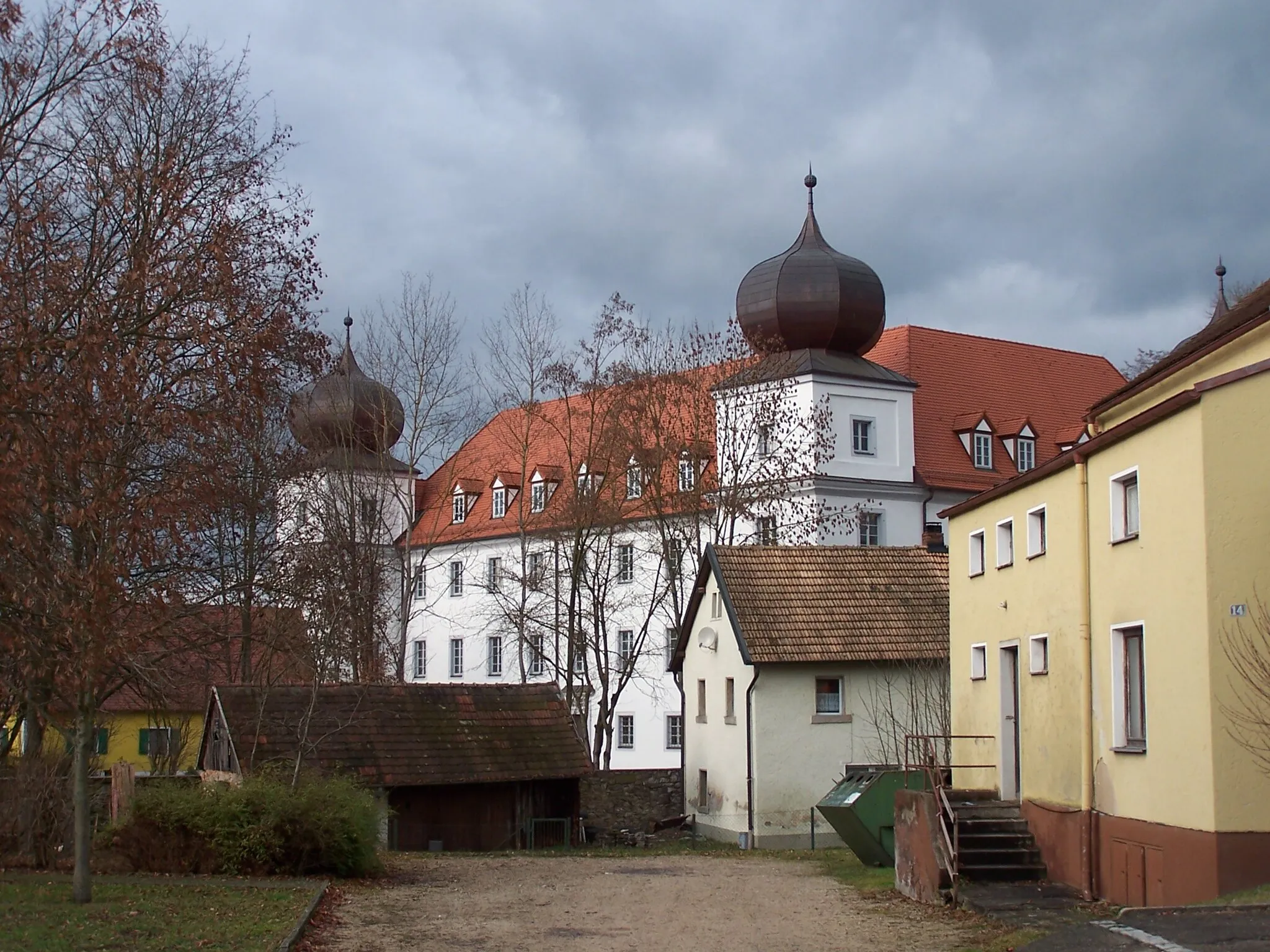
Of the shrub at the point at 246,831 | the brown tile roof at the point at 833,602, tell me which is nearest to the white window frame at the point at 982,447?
the brown tile roof at the point at 833,602

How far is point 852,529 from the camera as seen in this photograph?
46250 mm

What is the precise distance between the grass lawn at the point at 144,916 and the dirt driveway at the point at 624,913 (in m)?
0.82

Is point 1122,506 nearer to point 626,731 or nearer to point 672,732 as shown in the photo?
point 672,732

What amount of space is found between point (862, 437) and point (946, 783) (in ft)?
84.6

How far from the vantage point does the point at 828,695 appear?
33469 mm

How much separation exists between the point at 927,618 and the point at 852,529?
41.8 ft

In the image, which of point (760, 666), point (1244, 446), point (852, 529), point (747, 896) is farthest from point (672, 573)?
point (1244, 446)

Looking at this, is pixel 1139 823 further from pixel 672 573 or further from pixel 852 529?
pixel 852 529

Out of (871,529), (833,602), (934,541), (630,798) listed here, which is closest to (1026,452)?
(871,529)

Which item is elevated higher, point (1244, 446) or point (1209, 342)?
point (1209, 342)

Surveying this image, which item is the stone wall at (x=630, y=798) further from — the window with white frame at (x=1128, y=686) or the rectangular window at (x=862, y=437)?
the window with white frame at (x=1128, y=686)

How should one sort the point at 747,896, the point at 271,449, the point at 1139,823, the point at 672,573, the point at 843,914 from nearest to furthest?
the point at 1139,823 → the point at 843,914 → the point at 747,896 → the point at 271,449 → the point at 672,573

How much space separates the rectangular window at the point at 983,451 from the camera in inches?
2073

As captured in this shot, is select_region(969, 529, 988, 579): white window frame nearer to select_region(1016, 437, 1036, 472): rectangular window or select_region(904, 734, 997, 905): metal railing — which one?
select_region(904, 734, 997, 905): metal railing
